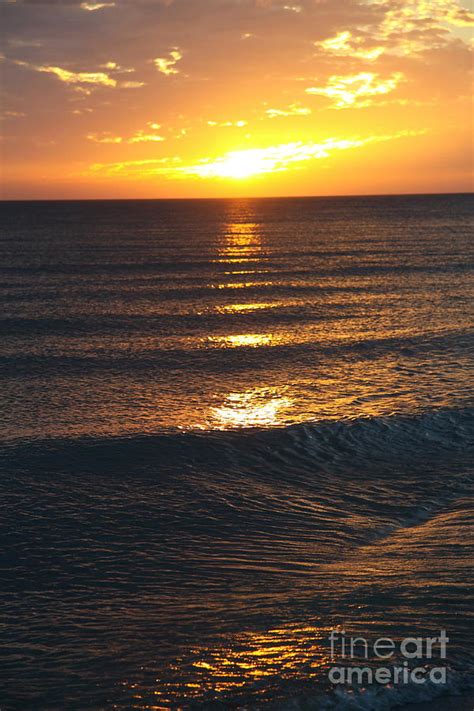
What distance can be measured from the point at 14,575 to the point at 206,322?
74.5 feet

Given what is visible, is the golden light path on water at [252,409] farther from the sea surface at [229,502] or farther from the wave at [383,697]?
the wave at [383,697]

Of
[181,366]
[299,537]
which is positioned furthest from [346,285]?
[299,537]

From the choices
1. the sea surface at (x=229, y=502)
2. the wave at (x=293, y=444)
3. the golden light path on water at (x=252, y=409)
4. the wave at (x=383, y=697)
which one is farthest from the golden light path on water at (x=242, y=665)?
the golden light path on water at (x=252, y=409)

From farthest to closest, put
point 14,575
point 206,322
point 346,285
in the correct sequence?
point 346,285
point 206,322
point 14,575

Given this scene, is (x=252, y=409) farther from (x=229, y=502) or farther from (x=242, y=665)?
(x=242, y=665)

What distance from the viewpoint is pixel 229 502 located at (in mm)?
13344

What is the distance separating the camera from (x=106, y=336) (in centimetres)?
2917

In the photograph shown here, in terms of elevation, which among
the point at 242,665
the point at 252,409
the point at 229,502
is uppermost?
the point at 252,409

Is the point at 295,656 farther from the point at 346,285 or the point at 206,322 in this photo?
the point at 346,285

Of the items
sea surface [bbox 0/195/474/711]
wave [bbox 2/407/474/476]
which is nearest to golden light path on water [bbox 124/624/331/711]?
sea surface [bbox 0/195/474/711]

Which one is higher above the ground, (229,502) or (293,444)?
(293,444)

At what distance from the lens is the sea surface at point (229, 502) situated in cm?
774

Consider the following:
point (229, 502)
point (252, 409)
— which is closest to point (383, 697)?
point (229, 502)

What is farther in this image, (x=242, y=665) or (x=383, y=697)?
(x=242, y=665)
